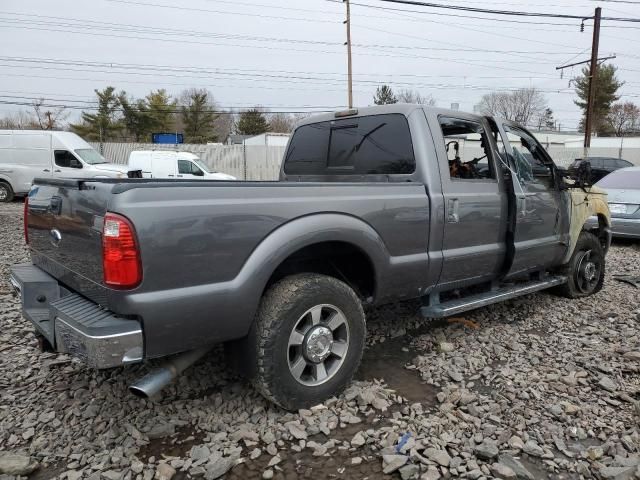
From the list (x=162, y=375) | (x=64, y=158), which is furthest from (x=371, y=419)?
(x=64, y=158)

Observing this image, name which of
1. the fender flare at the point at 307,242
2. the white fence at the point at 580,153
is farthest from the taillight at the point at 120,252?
the white fence at the point at 580,153

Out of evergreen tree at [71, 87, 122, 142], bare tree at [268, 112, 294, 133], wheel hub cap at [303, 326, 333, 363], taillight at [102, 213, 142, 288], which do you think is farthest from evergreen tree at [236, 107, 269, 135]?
taillight at [102, 213, 142, 288]

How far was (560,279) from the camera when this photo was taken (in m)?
5.02

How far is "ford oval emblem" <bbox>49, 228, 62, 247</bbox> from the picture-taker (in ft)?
9.28

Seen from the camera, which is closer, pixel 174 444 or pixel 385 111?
pixel 174 444

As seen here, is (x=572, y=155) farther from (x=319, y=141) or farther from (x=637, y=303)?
(x=319, y=141)

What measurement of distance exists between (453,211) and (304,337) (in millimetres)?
1563

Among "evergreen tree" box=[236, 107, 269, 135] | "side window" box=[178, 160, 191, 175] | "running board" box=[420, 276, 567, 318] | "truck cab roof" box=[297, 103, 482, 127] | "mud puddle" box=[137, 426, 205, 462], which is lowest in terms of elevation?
"mud puddle" box=[137, 426, 205, 462]

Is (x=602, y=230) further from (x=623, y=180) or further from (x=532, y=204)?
(x=623, y=180)

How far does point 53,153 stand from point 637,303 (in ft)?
54.9

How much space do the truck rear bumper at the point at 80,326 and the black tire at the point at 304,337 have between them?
70cm

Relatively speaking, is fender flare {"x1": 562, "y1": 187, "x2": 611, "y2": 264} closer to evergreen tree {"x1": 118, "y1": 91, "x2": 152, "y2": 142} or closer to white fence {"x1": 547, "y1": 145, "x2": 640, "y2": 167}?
white fence {"x1": 547, "y1": 145, "x2": 640, "y2": 167}

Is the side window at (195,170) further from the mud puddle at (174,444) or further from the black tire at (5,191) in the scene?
the mud puddle at (174,444)

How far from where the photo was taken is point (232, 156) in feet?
76.8
